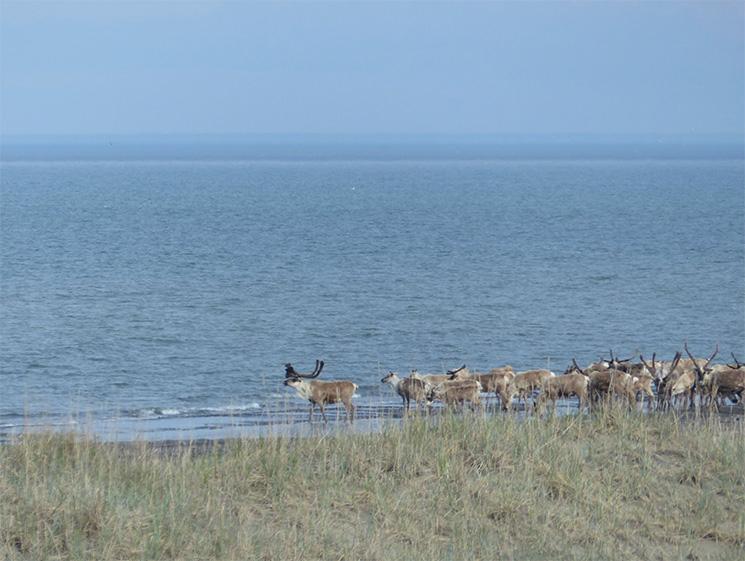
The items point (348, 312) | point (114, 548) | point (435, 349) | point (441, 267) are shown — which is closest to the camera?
point (114, 548)

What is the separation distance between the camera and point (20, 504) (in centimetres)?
1080

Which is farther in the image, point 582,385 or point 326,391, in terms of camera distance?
point 326,391

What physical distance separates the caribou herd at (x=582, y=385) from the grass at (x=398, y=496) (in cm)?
415

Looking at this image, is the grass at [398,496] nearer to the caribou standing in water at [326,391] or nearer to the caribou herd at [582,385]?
the caribou herd at [582,385]

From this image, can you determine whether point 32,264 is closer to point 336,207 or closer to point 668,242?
point 668,242

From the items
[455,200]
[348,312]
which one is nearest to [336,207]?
[455,200]

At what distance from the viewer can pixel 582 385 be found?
18.7 meters

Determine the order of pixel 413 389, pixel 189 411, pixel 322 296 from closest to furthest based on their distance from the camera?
pixel 413 389, pixel 189 411, pixel 322 296

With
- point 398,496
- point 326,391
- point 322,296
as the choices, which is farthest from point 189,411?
point 322,296

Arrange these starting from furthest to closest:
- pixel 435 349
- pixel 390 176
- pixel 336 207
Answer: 1. pixel 390 176
2. pixel 336 207
3. pixel 435 349

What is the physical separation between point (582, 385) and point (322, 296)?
25.0 meters

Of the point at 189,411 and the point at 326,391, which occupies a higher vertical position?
the point at 326,391

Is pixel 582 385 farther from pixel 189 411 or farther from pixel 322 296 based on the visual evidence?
pixel 322 296

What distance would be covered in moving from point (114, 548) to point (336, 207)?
90528 mm
